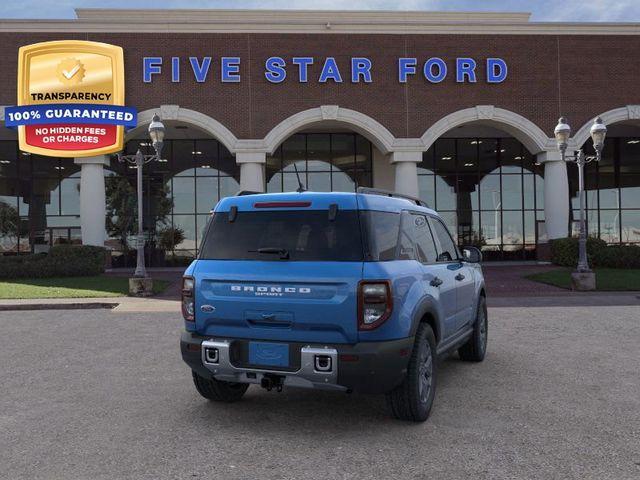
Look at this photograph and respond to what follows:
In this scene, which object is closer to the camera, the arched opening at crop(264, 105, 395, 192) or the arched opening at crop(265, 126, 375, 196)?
the arched opening at crop(264, 105, 395, 192)

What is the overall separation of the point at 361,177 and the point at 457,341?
23823mm

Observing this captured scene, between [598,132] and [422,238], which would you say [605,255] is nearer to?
[598,132]

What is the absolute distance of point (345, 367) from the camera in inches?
169

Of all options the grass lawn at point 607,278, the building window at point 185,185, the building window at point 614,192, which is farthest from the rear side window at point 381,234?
the building window at point 614,192

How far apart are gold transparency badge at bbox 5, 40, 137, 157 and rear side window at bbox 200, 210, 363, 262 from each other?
65.4ft

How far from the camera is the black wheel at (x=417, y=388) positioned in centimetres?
464

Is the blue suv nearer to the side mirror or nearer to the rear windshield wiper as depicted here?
the rear windshield wiper

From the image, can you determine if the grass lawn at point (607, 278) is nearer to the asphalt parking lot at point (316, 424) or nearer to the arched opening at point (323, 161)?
the asphalt parking lot at point (316, 424)

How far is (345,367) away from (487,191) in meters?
28.0

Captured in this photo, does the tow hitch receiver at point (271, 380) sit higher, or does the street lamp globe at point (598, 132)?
the street lamp globe at point (598, 132)

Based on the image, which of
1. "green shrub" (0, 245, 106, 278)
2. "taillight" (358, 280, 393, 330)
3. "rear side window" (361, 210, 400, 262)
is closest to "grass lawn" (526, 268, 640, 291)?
"rear side window" (361, 210, 400, 262)

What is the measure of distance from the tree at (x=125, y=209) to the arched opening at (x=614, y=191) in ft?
75.9

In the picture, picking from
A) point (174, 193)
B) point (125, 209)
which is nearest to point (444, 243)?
point (174, 193)

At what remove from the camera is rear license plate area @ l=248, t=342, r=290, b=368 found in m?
4.45
